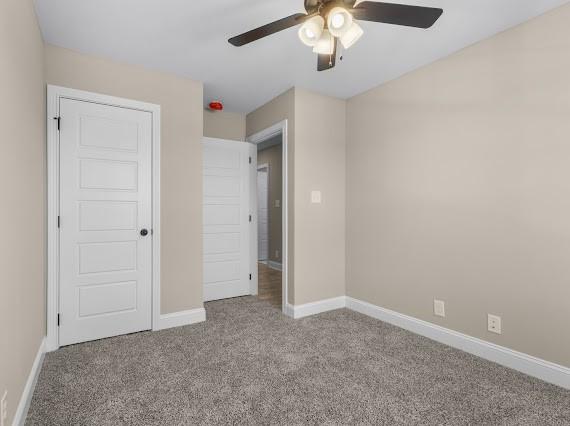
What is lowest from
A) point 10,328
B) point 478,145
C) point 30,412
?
point 30,412

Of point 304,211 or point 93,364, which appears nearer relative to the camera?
point 93,364

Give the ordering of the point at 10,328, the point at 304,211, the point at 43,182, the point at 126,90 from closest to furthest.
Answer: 1. the point at 10,328
2. the point at 43,182
3. the point at 126,90
4. the point at 304,211

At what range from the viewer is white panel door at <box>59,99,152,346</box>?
8.11 ft

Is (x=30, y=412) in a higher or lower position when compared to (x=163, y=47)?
lower

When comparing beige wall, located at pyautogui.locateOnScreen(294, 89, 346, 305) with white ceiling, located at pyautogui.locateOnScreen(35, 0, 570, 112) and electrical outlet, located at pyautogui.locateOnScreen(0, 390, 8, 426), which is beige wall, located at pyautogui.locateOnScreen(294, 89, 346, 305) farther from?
electrical outlet, located at pyautogui.locateOnScreen(0, 390, 8, 426)

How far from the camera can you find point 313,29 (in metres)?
1.58

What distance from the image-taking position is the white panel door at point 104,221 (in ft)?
8.11

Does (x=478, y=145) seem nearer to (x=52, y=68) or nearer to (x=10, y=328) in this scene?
(x=10, y=328)

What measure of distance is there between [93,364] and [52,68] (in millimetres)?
2324

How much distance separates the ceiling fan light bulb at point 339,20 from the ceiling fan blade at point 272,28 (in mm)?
162

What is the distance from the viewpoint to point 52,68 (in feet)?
7.96

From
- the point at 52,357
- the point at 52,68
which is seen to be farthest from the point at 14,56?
the point at 52,357

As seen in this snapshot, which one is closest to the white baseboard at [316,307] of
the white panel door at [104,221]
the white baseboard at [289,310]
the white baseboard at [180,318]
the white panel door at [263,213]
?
the white baseboard at [289,310]

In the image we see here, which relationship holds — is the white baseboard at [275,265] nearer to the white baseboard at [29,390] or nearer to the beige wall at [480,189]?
the beige wall at [480,189]
